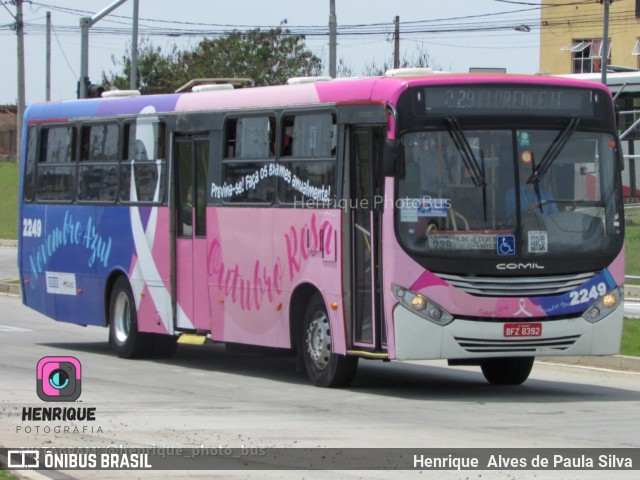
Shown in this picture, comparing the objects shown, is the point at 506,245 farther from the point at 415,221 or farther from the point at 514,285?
the point at 415,221

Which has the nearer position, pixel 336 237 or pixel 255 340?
pixel 336 237

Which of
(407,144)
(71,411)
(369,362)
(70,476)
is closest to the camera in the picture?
(70,476)

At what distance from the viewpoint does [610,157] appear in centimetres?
→ 1531

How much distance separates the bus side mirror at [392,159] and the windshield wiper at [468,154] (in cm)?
61

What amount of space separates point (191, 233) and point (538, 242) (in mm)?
5062

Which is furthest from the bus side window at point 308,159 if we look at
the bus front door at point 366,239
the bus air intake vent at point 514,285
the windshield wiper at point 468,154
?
the bus air intake vent at point 514,285

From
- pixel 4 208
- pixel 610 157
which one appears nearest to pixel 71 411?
pixel 610 157

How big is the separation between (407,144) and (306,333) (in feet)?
8.48

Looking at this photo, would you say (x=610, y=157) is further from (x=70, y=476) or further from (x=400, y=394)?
(x=70, y=476)

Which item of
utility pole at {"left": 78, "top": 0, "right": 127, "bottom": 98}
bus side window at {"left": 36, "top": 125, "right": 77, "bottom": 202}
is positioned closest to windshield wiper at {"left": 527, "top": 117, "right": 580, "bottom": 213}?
bus side window at {"left": 36, "top": 125, "right": 77, "bottom": 202}

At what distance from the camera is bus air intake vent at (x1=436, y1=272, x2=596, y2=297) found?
47.7ft

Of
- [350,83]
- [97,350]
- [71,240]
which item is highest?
[350,83]

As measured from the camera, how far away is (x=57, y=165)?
832 inches

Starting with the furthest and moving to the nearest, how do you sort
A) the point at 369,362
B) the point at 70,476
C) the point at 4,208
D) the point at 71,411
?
the point at 4,208 → the point at 369,362 → the point at 71,411 → the point at 70,476
